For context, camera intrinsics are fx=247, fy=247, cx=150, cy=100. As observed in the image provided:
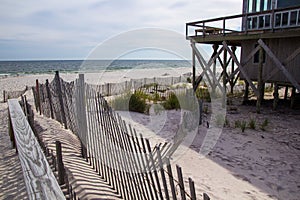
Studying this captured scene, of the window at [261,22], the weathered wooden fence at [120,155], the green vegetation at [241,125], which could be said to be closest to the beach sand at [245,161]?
the green vegetation at [241,125]

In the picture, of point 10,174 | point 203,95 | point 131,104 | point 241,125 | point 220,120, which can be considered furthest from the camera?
point 203,95

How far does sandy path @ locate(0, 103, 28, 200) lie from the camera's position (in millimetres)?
3422

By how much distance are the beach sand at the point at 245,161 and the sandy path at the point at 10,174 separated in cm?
16

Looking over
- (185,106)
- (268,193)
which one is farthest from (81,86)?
(185,106)

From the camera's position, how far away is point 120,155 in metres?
3.07

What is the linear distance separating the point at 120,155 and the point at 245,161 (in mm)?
3156

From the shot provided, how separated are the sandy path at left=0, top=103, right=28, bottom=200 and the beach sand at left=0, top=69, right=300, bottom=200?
0.16m

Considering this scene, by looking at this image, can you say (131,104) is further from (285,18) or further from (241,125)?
(285,18)

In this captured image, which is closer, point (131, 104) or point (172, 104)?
point (131, 104)

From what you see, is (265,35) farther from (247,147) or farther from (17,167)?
(17,167)

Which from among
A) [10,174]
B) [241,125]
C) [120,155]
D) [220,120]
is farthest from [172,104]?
[120,155]

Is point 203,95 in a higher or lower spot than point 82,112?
lower

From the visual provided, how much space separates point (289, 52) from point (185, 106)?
15.2 feet

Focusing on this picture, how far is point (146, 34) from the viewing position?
649 cm
